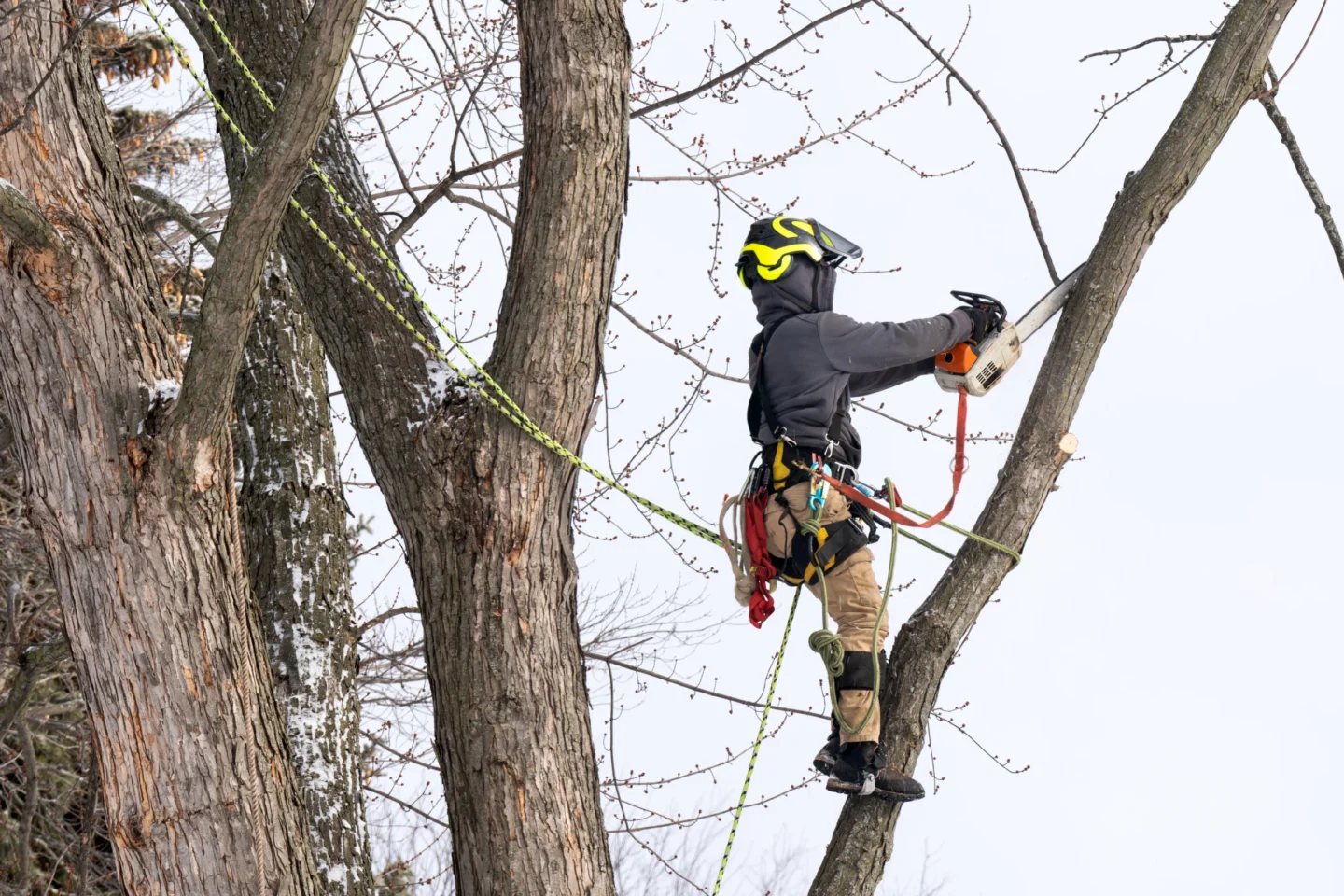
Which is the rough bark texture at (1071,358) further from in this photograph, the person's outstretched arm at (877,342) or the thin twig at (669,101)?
the thin twig at (669,101)

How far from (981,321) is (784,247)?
71cm

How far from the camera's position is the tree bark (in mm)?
2568

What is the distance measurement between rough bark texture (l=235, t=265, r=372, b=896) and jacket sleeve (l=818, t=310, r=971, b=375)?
2.02m

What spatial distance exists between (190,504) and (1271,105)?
356 centimetres

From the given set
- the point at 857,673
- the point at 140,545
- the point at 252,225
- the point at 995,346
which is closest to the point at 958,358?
the point at 995,346

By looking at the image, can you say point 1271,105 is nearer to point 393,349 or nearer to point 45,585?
point 393,349

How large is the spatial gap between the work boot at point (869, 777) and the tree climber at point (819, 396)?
93mm

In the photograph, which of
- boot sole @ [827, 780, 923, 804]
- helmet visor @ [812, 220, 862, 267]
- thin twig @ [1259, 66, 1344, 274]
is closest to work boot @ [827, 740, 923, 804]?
boot sole @ [827, 780, 923, 804]

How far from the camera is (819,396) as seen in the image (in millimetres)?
3766

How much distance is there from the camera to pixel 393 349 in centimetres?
323

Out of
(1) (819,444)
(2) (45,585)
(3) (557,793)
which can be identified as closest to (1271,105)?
(1) (819,444)

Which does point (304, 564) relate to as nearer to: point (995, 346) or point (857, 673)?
point (857, 673)

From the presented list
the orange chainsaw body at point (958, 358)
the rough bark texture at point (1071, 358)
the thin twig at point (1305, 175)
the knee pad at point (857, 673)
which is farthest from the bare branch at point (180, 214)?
the thin twig at point (1305, 175)

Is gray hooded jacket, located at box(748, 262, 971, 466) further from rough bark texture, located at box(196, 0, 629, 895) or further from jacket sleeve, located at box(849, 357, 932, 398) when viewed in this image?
rough bark texture, located at box(196, 0, 629, 895)
